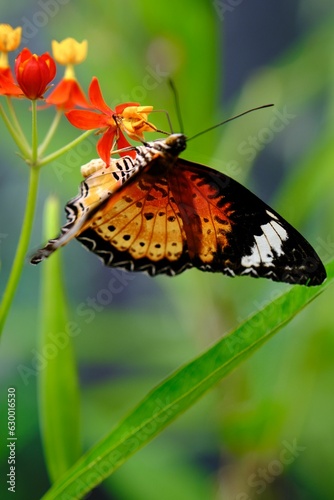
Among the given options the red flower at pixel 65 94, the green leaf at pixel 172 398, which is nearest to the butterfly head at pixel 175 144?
the red flower at pixel 65 94

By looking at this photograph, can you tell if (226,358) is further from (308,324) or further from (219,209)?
(308,324)

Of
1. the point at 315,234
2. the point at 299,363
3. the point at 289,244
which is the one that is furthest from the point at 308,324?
the point at 289,244

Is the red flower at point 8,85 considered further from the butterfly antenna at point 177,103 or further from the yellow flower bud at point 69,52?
the butterfly antenna at point 177,103

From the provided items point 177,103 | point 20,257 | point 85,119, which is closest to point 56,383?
point 20,257

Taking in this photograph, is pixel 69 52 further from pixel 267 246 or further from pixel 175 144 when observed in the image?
pixel 267 246

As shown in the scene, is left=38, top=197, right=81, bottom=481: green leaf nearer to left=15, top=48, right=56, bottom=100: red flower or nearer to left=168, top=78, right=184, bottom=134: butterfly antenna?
left=15, top=48, right=56, bottom=100: red flower

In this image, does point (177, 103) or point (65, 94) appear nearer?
point (65, 94)

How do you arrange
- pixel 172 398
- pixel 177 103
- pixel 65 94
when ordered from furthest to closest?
1. pixel 177 103
2. pixel 65 94
3. pixel 172 398
